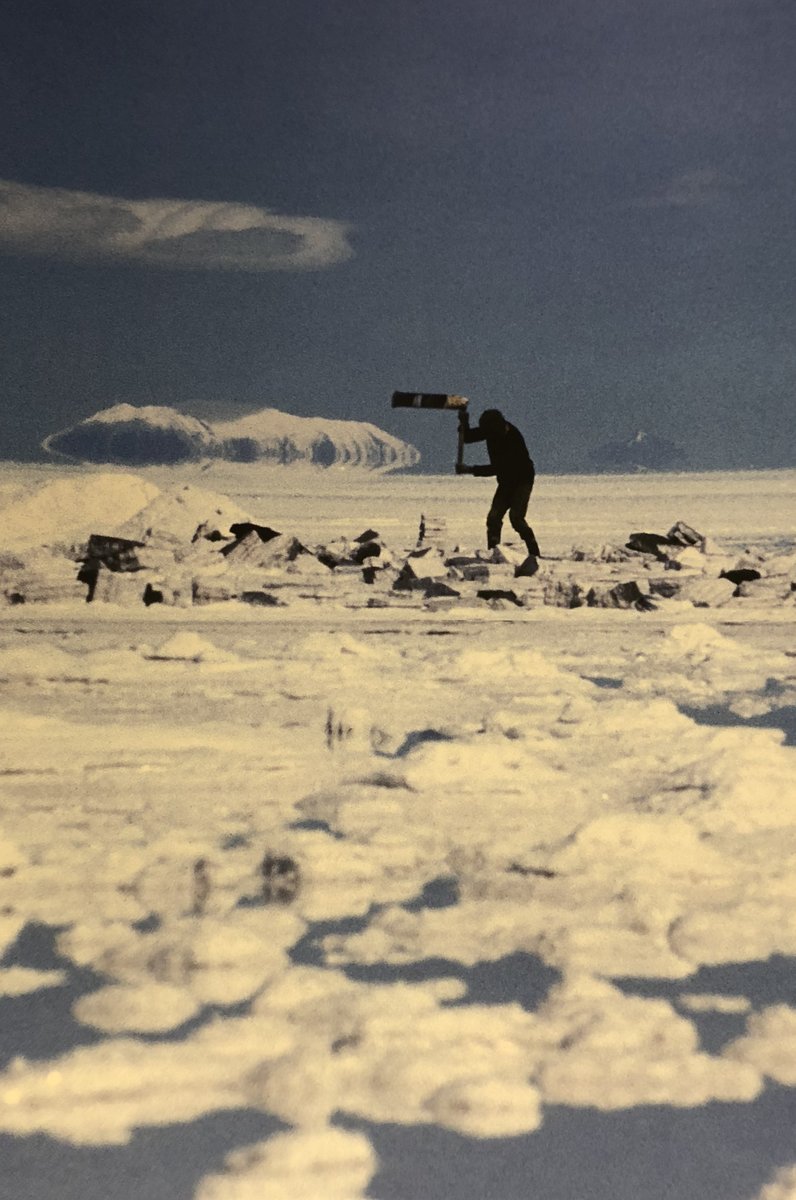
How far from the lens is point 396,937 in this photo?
7.18 ft

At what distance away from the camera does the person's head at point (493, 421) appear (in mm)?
8883

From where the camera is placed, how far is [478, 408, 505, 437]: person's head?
29.1 ft

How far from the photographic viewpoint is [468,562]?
31.0 feet

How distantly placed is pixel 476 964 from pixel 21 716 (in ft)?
7.61

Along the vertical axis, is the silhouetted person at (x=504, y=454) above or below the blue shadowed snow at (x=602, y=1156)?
above

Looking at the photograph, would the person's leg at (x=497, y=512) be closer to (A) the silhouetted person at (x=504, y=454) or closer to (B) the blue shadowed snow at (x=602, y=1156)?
(A) the silhouetted person at (x=504, y=454)

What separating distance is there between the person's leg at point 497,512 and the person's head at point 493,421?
17.7 inches

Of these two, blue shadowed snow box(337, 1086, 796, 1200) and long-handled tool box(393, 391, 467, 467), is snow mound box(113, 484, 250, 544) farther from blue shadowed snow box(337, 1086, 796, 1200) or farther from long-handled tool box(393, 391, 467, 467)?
blue shadowed snow box(337, 1086, 796, 1200)

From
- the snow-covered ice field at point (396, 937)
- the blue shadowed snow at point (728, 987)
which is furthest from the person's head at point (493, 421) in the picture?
the blue shadowed snow at point (728, 987)

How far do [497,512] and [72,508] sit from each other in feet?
17.3

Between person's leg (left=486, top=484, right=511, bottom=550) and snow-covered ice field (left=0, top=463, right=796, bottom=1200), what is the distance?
444 centimetres

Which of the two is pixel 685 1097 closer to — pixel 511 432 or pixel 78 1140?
pixel 78 1140

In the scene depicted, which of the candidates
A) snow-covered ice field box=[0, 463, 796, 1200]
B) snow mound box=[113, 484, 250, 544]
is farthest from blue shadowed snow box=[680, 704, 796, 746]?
snow mound box=[113, 484, 250, 544]

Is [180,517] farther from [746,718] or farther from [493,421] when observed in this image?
[746,718]
